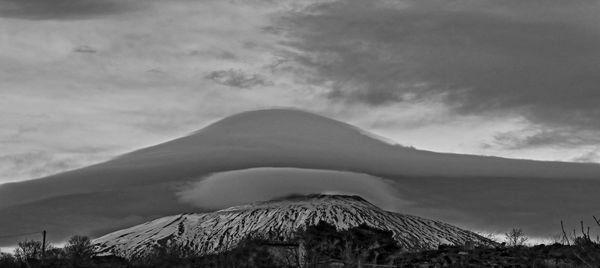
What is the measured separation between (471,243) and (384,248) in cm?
847

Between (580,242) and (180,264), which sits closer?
(180,264)

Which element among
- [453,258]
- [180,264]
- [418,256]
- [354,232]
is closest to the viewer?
[180,264]

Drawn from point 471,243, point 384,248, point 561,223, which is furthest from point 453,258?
point 384,248

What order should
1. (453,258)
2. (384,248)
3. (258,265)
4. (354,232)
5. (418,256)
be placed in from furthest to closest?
(354,232) < (384,248) < (418,256) < (453,258) < (258,265)

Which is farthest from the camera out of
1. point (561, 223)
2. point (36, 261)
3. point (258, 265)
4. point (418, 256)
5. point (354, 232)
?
point (354, 232)

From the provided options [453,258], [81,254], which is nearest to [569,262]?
[453,258]

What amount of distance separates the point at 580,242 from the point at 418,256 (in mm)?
4768

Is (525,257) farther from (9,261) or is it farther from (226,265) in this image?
(9,261)

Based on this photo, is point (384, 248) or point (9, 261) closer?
point (9, 261)

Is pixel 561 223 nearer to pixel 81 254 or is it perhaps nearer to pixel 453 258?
pixel 453 258

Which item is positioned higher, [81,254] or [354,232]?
[354,232]

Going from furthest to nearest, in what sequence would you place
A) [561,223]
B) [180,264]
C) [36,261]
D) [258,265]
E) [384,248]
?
[384,248] → [36,261] → [180,264] → [258,265] → [561,223]

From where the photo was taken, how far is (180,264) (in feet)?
72.1

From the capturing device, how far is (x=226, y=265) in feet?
65.7
